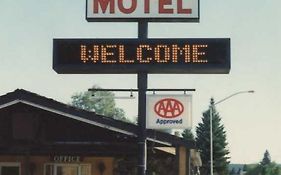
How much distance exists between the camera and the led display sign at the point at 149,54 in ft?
60.1

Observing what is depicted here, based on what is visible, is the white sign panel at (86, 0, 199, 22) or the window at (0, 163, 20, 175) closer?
the white sign panel at (86, 0, 199, 22)

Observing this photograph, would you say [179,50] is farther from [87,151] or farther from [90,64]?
[87,151]

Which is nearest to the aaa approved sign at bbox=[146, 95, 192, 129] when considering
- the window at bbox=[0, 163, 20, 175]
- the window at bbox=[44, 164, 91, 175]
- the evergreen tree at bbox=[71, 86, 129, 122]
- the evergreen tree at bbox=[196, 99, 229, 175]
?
the window at bbox=[44, 164, 91, 175]

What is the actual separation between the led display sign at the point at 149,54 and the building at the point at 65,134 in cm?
321

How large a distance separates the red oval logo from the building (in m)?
1.34

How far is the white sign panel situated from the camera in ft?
67.6

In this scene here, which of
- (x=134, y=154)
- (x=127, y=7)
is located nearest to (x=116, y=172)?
(x=134, y=154)

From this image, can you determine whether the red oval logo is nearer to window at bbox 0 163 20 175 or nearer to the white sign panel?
the white sign panel

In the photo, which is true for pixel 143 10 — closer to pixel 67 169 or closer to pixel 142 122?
pixel 142 122

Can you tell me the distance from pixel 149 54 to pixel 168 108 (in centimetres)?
218

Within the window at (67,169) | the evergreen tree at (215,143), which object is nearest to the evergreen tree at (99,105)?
the evergreen tree at (215,143)

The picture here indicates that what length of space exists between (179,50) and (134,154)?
5.34m

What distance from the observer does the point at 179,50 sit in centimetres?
1834

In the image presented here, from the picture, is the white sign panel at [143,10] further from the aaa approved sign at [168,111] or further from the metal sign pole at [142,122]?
the aaa approved sign at [168,111]
